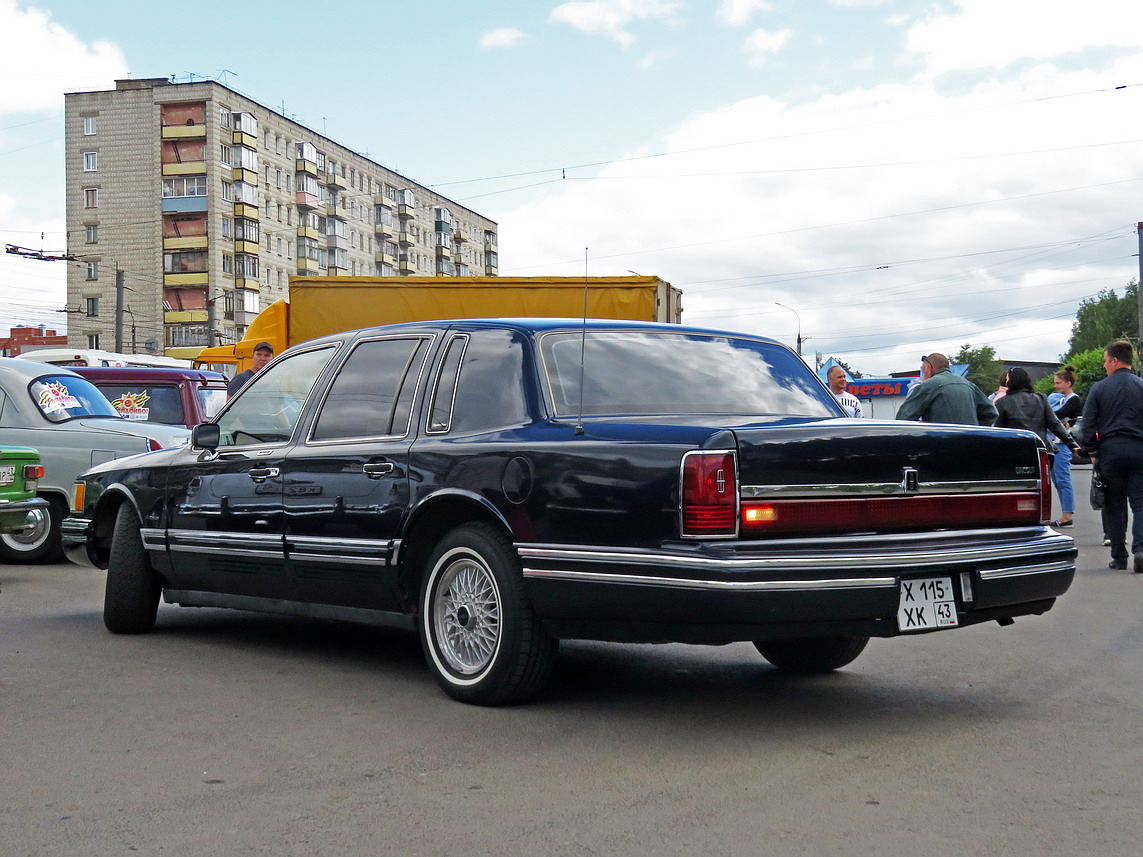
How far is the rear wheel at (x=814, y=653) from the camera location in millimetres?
6402

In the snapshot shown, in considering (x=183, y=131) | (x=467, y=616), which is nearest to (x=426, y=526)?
(x=467, y=616)

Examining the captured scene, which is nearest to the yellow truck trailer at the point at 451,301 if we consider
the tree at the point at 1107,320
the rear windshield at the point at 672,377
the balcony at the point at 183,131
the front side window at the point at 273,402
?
the front side window at the point at 273,402

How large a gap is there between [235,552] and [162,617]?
1.95m

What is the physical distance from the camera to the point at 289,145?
8856 centimetres

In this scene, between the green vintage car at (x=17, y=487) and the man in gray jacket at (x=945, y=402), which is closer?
Answer: the green vintage car at (x=17, y=487)

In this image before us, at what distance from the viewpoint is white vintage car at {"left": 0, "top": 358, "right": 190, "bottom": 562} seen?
41.1ft

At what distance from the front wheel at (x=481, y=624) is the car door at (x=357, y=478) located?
1.04ft

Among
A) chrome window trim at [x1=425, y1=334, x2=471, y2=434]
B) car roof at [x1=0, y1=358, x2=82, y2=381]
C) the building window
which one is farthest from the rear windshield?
the building window

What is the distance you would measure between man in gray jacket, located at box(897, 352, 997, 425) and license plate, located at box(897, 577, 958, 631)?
6125 mm

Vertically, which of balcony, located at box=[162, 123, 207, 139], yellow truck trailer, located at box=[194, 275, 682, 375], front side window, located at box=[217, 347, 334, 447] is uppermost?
balcony, located at box=[162, 123, 207, 139]

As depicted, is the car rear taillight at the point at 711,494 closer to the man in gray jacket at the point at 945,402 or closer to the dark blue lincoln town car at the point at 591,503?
the dark blue lincoln town car at the point at 591,503

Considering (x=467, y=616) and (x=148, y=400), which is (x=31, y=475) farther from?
(x=467, y=616)

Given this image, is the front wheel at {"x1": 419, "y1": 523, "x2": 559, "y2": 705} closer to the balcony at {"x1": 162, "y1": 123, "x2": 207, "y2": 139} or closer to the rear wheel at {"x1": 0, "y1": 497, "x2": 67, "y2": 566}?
the rear wheel at {"x1": 0, "y1": 497, "x2": 67, "y2": 566}

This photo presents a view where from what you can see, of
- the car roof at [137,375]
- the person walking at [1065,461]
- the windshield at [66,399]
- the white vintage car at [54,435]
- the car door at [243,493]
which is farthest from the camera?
the person walking at [1065,461]
